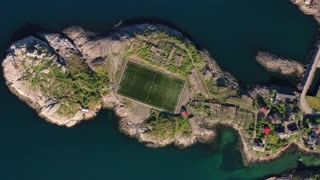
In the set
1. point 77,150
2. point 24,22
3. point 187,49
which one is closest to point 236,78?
point 187,49

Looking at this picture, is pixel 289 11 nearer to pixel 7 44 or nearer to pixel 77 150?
pixel 77 150

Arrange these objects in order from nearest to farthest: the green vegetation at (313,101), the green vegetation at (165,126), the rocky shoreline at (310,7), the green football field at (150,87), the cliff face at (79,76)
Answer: the cliff face at (79,76) < the green vegetation at (165,126) < the green football field at (150,87) < the green vegetation at (313,101) < the rocky shoreline at (310,7)

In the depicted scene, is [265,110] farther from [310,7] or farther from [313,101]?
[310,7]

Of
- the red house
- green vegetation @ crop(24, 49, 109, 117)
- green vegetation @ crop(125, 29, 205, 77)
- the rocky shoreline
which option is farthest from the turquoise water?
the red house

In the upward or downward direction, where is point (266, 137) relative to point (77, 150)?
upward

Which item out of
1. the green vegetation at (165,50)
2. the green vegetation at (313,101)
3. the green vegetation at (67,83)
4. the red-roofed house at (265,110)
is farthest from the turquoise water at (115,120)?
the green vegetation at (313,101)

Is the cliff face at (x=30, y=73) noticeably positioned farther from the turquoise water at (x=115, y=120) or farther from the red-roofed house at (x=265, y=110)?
the red-roofed house at (x=265, y=110)
